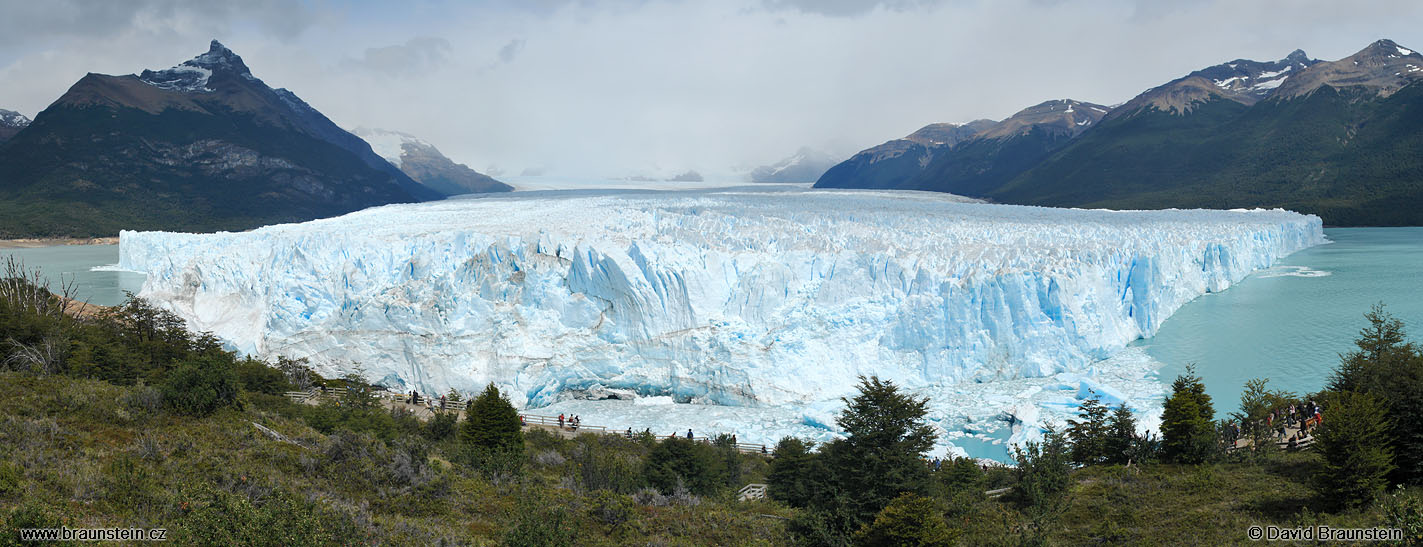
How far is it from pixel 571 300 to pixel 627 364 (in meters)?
2.53

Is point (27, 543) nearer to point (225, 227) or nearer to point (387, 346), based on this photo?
point (387, 346)

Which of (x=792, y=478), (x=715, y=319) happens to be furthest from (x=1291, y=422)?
(x=715, y=319)

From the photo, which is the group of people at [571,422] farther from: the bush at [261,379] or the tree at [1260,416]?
the tree at [1260,416]

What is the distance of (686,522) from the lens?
30.2ft

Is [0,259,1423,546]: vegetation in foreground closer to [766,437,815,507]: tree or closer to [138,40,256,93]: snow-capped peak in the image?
[766,437,815,507]: tree

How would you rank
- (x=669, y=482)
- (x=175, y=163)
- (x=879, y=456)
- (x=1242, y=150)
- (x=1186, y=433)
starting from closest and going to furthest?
(x=879, y=456)
(x=1186, y=433)
(x=669, y=482)
(x=1242, y=150)
(x=175, y=163)

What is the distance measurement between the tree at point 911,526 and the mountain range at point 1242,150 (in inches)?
2849

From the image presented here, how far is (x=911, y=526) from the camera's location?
7.79 metres

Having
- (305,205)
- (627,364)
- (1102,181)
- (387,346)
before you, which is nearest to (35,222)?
(305,205)

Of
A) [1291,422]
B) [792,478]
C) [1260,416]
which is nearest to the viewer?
[792,478]

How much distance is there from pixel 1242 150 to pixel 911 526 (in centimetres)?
9722

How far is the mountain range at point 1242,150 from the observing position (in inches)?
2682

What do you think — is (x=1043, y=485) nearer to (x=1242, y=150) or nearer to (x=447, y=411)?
(x=447, y=411)

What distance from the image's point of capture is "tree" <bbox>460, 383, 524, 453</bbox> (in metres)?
13.2
